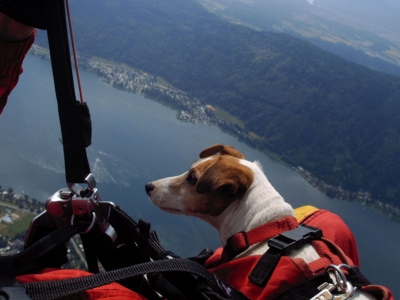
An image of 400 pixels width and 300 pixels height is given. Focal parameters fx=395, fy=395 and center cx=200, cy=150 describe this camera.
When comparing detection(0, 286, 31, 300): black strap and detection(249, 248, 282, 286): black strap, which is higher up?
detection(0, 286, 31, 300): black strap

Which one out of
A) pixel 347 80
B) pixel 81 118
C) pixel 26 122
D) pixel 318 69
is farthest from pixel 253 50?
pixel 81 118

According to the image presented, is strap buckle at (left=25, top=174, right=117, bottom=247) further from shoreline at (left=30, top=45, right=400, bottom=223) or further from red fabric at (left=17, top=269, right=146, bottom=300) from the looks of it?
shoreline at (left=30, top=45, right=400, bottom=223)

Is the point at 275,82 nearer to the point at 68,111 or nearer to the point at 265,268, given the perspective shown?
the point at 265,268

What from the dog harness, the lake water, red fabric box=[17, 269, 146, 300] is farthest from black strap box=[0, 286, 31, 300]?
the lake water

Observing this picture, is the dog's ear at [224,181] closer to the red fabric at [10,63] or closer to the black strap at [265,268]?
the black strap at [265,268]

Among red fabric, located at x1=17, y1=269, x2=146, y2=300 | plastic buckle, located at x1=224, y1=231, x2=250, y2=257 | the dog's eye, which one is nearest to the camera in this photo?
red fabric, located at x1=17, y1=269, x2=146, y2=300

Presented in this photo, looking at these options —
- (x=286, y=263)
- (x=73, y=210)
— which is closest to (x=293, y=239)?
(x=286, y=263)

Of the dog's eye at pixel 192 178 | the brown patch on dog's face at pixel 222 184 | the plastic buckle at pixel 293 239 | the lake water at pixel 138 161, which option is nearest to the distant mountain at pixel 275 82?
the lake water at pixel 138 161
